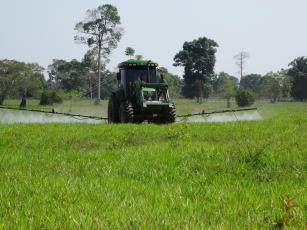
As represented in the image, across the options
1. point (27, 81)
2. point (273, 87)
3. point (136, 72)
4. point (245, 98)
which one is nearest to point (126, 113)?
point (136, 72)

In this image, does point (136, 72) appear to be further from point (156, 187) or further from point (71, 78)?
point (71, 78)

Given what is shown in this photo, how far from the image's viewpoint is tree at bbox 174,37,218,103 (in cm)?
6606

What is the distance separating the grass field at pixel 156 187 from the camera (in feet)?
9.29

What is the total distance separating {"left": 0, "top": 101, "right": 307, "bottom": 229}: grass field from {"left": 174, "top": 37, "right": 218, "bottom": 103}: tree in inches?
2342

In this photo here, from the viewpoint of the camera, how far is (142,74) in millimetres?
15672

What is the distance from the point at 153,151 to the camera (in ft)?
20.9

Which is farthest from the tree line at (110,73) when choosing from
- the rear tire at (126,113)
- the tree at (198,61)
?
the rear tire at (126,113)

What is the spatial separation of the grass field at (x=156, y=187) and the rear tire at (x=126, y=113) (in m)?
6.84

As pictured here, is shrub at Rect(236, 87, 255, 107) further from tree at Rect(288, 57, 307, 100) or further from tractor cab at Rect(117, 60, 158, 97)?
tree at Rect(288, 57, 307, 100)

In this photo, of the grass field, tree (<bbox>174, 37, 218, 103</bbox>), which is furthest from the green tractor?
tree (<bbox>174, 37, 218, 103</bbox>)

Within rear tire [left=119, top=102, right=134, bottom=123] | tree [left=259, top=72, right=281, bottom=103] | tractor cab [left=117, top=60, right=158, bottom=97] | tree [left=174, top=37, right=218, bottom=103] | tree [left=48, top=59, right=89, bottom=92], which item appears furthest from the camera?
tree [left=48, top=59, right=89, bottom=92]

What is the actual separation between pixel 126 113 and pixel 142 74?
2337mm

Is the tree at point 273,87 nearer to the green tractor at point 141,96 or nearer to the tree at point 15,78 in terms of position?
the tree at point 15,78

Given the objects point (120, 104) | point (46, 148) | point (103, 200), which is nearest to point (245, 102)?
point (120, 104)
